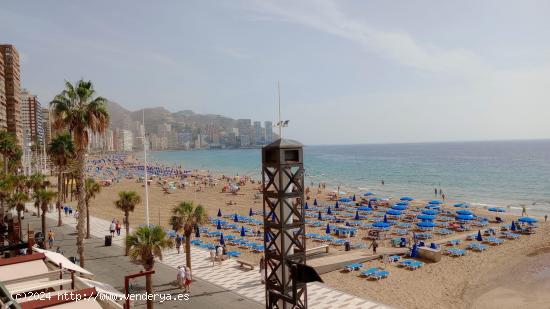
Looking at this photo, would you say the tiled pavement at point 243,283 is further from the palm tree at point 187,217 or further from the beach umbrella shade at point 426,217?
the beach umbrella shade at point 426,217

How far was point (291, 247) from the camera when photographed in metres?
7.12

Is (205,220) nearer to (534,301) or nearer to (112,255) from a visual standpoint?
(112,255)

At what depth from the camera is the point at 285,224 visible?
7000mm

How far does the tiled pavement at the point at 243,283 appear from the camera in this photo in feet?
54.3

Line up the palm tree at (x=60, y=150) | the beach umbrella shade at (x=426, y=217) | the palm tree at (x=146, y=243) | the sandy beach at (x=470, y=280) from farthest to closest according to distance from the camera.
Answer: the beach umbrella shade at (x=426, y=217) → the palm tree at (x=60, y=150) → the sandy beach at (x=470, y=280) → the palm tree at (x=146, y=243)

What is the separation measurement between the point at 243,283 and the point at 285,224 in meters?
13.5

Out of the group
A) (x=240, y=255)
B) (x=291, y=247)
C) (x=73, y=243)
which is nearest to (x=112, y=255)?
(x=73, y=243)

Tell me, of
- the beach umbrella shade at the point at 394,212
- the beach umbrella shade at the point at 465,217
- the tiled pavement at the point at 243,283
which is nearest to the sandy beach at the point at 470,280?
the tiled pavement at the point at 243,283

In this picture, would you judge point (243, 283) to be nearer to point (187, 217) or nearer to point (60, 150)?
point (187, 217)

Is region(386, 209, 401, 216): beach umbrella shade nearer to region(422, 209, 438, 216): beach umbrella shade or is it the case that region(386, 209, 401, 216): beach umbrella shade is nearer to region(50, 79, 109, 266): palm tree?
region(422, 209, 438, 216): beach umbrella shade

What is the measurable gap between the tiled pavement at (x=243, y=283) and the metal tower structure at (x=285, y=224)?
32.1 ft

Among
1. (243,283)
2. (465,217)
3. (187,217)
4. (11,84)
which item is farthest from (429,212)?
(11,84)

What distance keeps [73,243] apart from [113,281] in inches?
413

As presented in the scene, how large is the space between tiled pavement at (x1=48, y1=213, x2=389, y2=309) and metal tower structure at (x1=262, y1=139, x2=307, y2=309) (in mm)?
9797
